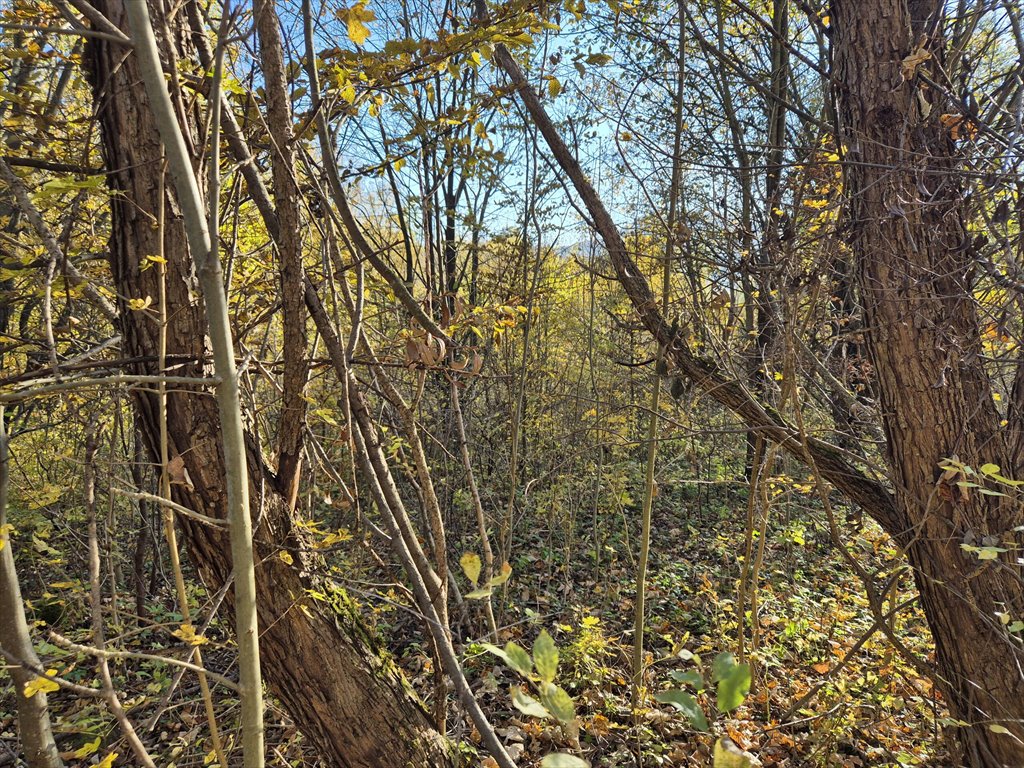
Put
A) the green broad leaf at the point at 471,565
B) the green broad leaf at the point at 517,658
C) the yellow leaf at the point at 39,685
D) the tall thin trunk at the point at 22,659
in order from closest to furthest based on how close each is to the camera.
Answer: the green broad leaf at the point at 517,658 < the green broad leaf at the point at 471,565 < the yellow leaf at the point at 39,685 < the tall thin trunk at the point at 22,659

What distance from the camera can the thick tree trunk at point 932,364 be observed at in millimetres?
2135

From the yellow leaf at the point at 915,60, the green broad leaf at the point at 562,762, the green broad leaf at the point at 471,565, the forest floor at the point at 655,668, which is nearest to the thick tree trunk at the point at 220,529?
the forest floor at the point at 655,668

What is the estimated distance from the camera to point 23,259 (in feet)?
5.68

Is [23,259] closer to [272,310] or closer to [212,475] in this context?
[272,310]

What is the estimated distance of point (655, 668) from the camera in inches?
143

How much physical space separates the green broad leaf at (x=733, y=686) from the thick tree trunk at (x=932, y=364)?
2.00m

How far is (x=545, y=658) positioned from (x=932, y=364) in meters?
2.25

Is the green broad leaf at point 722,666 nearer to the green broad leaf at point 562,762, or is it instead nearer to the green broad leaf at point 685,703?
the green broad leaf at point 685,703

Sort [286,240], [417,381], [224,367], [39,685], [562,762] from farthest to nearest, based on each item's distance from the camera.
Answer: [417,381], [286,240], [39,685], [224,367], [562,762]

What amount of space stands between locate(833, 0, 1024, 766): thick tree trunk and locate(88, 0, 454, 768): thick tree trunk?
1.99m

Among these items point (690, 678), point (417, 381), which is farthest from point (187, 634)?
point (417, 381)

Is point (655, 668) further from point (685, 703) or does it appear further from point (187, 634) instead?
point (685, 703)

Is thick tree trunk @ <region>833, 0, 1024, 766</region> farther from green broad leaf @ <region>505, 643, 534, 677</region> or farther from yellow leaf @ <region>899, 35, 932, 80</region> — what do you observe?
green broad leaf @ <region>505, 643, 534, 677</region>

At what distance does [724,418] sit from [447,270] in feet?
11.7
